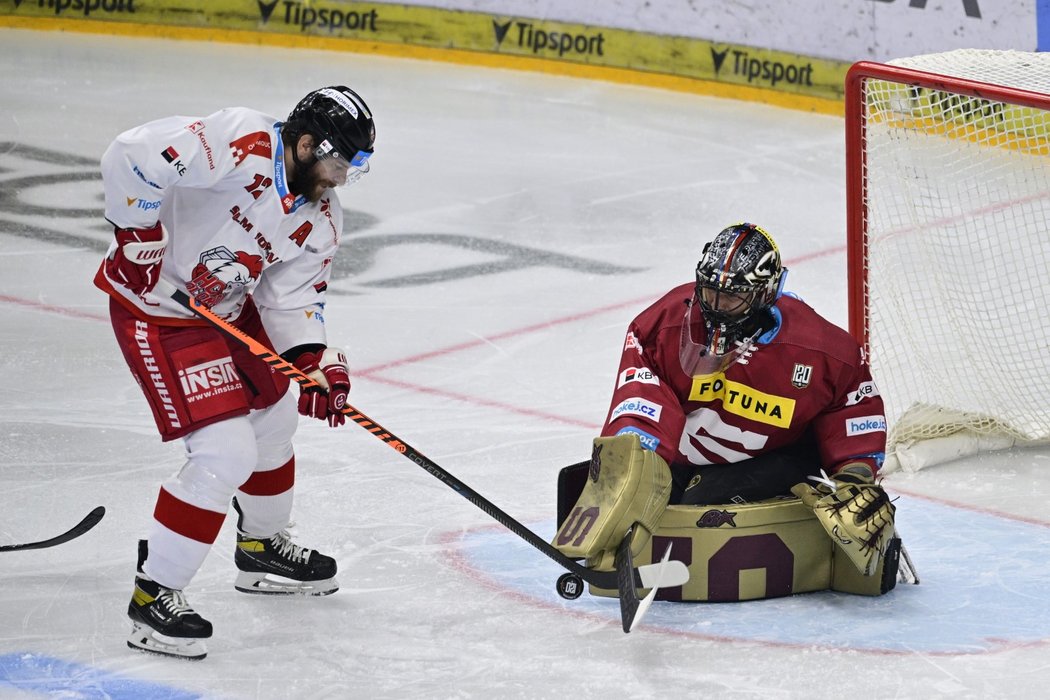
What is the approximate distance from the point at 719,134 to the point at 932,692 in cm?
480

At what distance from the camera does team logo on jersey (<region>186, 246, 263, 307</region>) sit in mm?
2998

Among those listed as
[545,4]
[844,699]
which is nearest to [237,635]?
[844,699]

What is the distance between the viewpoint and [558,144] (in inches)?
285

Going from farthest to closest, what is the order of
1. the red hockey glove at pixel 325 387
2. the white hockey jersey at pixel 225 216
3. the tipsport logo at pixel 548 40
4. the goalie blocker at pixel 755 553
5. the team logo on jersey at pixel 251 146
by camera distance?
the tipsport logo at pixel 548 40 → the goalie blocker at pixel 755 553 → the red hockey glove at pixel 325 387 → the team logo on jersey at pixel 251 146 → the white hockey jersey at pixel 225 216

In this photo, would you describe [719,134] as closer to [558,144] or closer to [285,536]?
[558,144]

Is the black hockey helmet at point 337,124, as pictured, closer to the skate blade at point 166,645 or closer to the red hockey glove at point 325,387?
the red hockey glove at point 325,387

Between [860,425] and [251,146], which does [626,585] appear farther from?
[251,146]

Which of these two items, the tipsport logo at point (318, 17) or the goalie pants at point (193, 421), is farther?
the tipsport logo at point (318, 17)

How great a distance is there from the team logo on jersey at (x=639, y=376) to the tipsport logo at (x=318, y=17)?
5639 millimetres

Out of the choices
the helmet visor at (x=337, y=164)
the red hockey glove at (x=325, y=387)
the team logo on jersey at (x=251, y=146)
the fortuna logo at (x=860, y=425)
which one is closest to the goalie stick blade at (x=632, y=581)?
the fortuna logo at (x=860, y=425)

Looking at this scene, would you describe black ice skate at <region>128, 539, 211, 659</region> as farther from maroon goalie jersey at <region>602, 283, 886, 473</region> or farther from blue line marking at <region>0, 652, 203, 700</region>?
maroon goalie jersey at <region>602, 283, 886, 473</region>

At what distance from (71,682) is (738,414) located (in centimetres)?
133

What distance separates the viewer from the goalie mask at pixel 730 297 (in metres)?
3.11

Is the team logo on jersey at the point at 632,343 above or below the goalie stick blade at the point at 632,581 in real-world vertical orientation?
above
